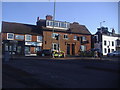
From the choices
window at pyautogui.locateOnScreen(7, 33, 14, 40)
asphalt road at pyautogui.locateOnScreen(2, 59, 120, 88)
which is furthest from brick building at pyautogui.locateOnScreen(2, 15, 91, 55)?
asphalt road at pyautogui.locateOnScreen(2, 59, 120, 88)

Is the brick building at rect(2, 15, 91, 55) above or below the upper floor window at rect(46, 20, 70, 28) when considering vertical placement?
below

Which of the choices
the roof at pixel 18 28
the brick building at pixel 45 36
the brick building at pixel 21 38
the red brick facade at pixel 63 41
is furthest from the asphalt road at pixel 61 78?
the red brick facade at pixel 63 41

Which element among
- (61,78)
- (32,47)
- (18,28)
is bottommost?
(61,78)

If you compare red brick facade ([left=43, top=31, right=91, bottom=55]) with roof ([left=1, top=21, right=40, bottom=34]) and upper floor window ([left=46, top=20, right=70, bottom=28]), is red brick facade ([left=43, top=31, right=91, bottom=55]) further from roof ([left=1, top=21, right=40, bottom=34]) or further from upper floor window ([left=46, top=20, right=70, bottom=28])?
roof ([left=1, top=21, right=40, bottom=34])

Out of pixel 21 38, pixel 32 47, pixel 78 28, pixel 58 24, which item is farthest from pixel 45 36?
pixel 78 28

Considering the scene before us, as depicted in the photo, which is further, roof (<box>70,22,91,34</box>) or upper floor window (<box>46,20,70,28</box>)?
roof (<box>70,22,91,34</box>)

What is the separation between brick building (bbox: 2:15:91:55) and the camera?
136 feet

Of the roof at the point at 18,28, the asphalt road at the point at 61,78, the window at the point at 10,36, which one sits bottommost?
the asphalt road at the point at 61,78

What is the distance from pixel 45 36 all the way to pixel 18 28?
7116 mm

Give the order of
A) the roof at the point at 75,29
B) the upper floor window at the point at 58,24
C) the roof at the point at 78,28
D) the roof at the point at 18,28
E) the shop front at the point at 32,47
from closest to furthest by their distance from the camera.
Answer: the roof at the point at 18,28 → the shop front at the point at 32,47 → the roof at the point at 75,29 → the upper floor window at the point at 58,24 → the roof at the point at 78,28

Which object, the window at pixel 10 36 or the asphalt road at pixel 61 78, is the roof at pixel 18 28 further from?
the asphalt road at pixel 61 78

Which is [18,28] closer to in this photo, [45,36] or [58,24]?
[45,36]

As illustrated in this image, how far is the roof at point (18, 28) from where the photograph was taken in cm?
4193

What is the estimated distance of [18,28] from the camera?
145ft
